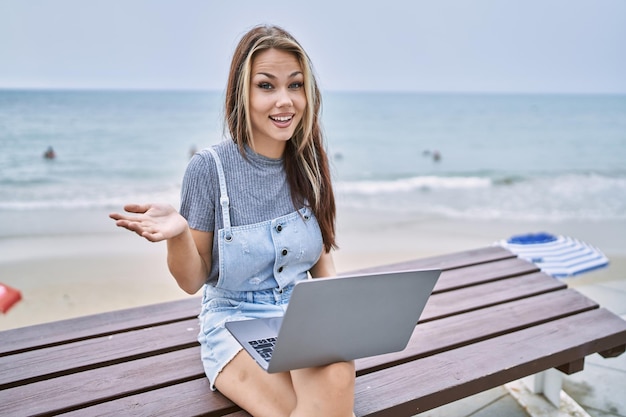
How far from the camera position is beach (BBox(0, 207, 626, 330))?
4.49 m

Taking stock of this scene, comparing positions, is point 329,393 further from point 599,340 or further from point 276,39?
point 599,340

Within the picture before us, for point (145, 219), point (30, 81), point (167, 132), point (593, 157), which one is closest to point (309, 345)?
point (145, 219)

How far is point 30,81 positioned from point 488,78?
2300 cm

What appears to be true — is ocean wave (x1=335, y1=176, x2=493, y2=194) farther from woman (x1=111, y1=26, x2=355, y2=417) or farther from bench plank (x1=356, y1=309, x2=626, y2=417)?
woman (x1=111, y1=26, x2=355, y2=417)

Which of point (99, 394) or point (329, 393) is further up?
point (329, 393)

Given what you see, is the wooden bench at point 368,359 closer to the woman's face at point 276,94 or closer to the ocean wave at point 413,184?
the woman's face at point 276,94

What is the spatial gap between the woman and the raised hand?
0.39ft

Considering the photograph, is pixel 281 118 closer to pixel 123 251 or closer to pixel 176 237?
pixel 176 237

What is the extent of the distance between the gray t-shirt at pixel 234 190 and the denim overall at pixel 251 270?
0.08ft

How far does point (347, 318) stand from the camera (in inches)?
58.9

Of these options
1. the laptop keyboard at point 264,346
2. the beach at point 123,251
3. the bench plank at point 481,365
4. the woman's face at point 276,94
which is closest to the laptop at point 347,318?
the laptop keyboard at point 264,346

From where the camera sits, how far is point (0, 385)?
6.21 ft

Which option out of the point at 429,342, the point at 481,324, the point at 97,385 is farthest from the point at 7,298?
the point at 481,324

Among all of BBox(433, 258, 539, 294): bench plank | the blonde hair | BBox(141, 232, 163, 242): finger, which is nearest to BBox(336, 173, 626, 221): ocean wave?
BBox(433, 258, 539, 294): bench plank
